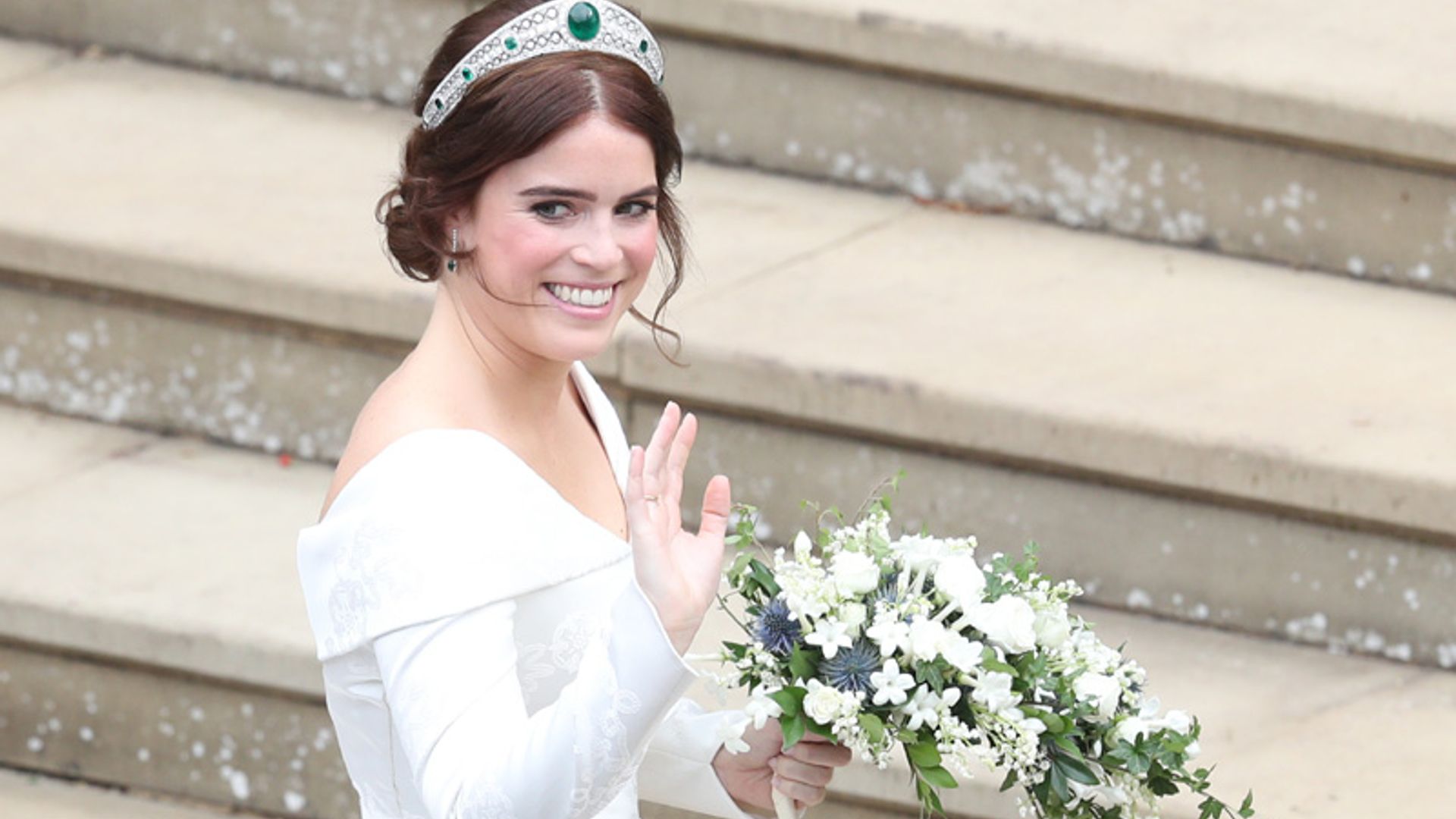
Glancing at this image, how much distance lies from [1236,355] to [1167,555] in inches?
14.7

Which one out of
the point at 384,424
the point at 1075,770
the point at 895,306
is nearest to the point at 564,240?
the point at 384,424

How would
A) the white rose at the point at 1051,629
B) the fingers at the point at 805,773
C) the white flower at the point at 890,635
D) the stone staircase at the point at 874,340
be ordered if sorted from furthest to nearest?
the stone staircase at the point at 874,340, the fingers at the point at 805,773, the white rose at the point at 1051,629, the white flower at the point at 890,635

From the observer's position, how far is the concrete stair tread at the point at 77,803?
3.56 meters

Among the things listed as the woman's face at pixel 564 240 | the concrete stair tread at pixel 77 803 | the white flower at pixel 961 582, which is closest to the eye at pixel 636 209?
the woman's face at pixel 564 240

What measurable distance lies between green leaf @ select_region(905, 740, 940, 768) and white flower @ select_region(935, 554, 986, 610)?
0.14m

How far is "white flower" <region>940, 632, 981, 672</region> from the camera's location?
217cm

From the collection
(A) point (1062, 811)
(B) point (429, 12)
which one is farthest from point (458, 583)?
(B) point (429, 12)

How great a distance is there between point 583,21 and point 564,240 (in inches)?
8.9

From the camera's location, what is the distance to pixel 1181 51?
13.5ft

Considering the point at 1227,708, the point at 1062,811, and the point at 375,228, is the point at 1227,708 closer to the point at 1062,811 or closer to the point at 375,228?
the point at 1062,811

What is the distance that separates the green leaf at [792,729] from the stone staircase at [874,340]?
1130 millimetres

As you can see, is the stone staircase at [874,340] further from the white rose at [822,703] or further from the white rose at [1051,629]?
the white rose at [822,703]

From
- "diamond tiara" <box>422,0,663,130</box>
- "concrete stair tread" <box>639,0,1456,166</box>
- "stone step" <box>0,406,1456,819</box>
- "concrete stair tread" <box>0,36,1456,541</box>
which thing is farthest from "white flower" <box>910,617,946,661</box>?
"concrete stair tread" <box>639,0,1456,166</box>

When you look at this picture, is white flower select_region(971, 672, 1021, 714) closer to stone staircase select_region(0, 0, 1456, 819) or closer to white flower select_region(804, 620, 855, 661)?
white flower select_region(804, 620, 855, 661)
